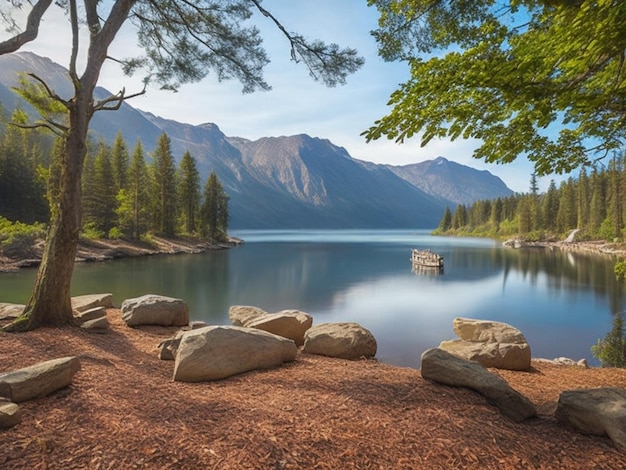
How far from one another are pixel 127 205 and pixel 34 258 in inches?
696

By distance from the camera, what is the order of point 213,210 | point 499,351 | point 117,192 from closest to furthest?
point 499,351 → point 117,192 → point 213,210

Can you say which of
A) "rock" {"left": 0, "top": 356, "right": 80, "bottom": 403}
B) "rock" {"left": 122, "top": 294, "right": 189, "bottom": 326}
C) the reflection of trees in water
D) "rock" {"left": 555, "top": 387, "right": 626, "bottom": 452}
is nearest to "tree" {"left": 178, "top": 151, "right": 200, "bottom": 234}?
the reflection of trees in water

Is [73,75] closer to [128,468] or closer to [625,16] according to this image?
[128,468]

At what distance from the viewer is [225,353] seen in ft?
18.0

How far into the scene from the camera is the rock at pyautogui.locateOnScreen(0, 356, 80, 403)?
3.81m

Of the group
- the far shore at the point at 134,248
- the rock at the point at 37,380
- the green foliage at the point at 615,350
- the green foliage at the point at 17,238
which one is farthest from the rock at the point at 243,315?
the green foliage at the point at 17,238

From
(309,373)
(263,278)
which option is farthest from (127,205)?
(309,373)

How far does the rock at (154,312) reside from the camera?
908 cm

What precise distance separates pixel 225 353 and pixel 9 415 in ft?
8.53

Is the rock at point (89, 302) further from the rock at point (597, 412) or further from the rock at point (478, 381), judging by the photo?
the rock at point (597, 412)

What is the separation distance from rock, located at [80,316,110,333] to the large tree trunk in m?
0.30

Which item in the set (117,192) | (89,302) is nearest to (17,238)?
(117,192)

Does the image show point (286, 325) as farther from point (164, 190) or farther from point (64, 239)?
point (164, 190)

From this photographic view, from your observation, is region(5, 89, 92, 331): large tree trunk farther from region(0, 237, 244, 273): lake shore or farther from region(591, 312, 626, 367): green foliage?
region(0, 237, 244, 273): lake shore
